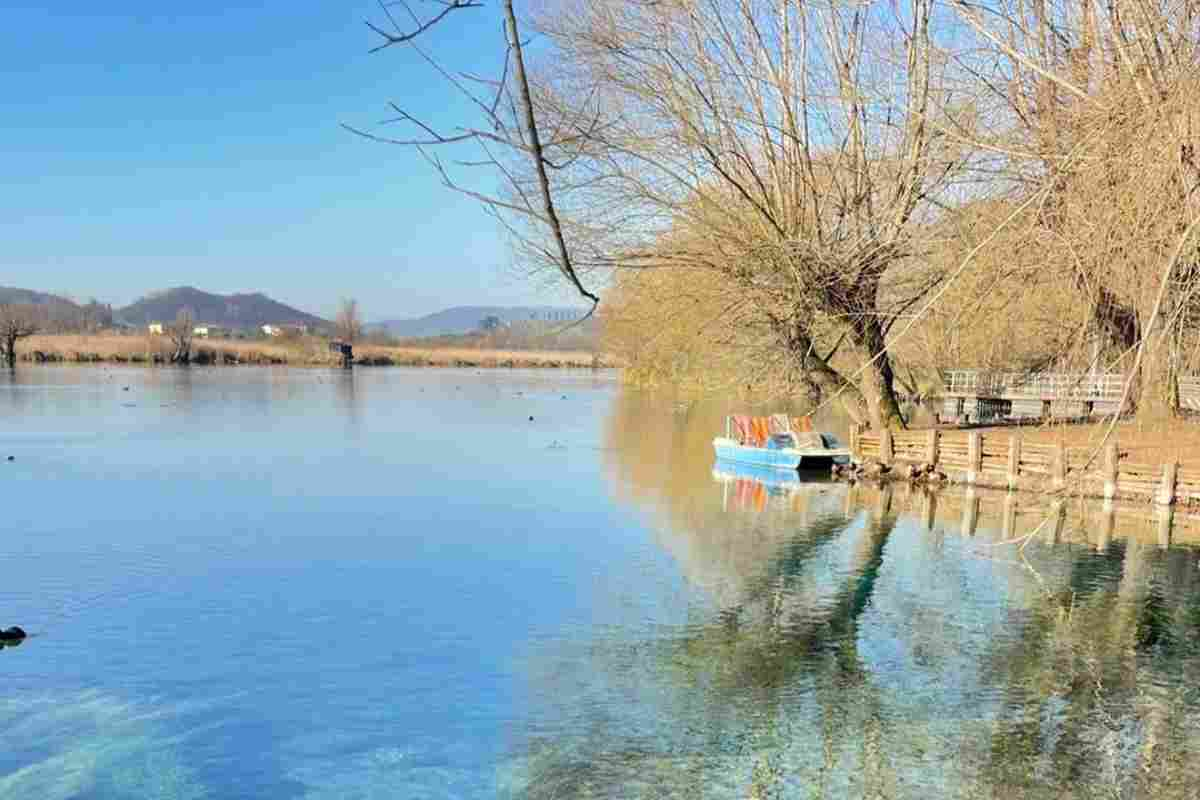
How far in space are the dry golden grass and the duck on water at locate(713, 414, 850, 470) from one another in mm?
45393

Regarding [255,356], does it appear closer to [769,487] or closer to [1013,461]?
[769,487]

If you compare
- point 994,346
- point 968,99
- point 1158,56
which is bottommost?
point 994,346

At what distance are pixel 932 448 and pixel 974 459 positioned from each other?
93 centimetres

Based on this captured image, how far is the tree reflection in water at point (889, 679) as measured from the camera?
6977 mm

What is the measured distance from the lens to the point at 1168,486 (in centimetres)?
1708

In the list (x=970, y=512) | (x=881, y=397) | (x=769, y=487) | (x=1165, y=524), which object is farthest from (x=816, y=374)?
(x=1165, y=524)

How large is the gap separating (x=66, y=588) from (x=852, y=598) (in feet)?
29.1

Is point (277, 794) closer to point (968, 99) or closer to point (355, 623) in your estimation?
point (355, 623)

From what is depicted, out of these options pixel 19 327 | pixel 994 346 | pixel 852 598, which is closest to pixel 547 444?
pixel 994 346

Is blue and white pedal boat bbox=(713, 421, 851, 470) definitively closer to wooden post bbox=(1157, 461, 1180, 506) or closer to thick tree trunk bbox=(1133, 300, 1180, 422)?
wooden post bbox=(1157, 461, 1180, 506)

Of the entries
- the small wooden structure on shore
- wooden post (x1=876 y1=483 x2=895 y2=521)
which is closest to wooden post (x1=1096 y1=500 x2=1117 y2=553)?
wooden post (x1=876 y1=483 x2=895 y2=521)

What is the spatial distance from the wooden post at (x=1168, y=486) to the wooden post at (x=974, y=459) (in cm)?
361

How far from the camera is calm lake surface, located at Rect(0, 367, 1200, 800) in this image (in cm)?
704

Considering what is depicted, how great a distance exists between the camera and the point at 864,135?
11.0 meters
